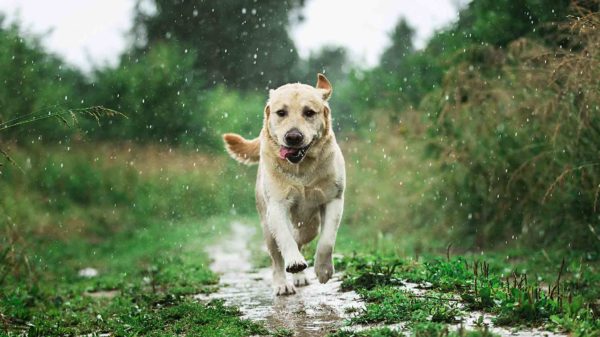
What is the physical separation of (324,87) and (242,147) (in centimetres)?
120

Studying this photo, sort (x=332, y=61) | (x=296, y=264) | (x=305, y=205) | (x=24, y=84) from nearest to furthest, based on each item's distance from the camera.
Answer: (x=296, y=264), (x=305, y=205), (x=24, y=84), (x=332, y=61)

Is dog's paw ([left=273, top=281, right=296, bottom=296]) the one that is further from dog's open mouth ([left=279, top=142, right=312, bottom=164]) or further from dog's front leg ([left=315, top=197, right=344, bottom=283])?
dog's open mouth ([left=279, top=142, right=312, bottom=164])

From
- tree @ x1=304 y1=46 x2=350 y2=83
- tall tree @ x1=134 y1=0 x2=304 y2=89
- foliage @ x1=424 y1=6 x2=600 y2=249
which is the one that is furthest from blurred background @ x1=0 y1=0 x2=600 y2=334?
tree @ x1=304 y1=46 x2=350 y2=83

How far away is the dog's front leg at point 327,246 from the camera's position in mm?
5496

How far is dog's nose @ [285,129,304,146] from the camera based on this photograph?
213 inches

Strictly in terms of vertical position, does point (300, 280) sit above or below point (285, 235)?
below

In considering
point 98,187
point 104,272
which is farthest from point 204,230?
point 104,272

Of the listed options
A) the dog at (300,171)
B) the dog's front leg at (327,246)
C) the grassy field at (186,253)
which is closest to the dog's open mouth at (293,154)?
the dog at (300,171)

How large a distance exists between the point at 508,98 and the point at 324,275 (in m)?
5.08

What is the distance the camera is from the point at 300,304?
5.50 metres

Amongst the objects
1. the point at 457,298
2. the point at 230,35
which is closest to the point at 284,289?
the point at 457,298

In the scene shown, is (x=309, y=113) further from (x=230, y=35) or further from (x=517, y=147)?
(x=230, y=35)

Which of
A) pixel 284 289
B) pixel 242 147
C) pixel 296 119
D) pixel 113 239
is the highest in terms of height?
pixel 113 239

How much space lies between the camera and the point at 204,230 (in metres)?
15.7
